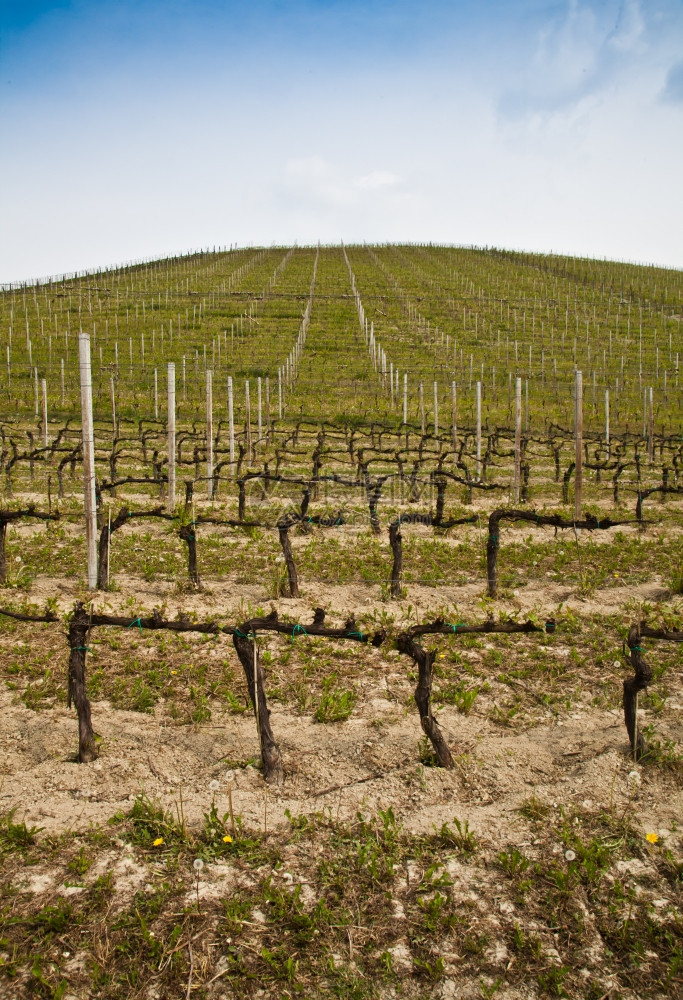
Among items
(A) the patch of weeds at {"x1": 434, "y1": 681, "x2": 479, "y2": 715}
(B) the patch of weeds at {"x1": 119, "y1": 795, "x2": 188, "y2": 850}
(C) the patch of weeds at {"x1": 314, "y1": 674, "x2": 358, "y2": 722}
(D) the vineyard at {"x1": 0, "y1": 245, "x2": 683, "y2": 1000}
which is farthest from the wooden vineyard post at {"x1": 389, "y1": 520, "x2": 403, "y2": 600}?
(B) the patch of weeds at {"x1": 119, "y1": 795, "x2": 188, "y2": 850}

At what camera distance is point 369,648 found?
6.87 metres

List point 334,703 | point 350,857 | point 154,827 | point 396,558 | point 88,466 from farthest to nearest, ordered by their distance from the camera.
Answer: point 396,558 → point 88,466 → point 334,703 → point 154,827 → point 350,857

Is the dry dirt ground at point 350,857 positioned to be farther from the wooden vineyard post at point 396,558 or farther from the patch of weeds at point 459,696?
the wooden vineyard post at point 396,558

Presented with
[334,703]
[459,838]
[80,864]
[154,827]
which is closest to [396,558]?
[334,703]

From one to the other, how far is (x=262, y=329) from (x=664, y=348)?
24.0 metres

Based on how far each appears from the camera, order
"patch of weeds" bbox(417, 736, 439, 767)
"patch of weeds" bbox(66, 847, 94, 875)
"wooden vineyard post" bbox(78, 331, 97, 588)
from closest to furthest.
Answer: "patch of weeds" bbox(66, 847, 94, 875) < "patch of weeds" bbox(417, 736, 439, 767) < "wooden vineyard post" bbox(78, 331, 97, 588)

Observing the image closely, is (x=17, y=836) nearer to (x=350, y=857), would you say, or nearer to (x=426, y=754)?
(x=350, y=857)

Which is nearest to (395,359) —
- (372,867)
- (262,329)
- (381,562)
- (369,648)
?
(262,329)

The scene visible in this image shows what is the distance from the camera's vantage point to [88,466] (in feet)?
24.3

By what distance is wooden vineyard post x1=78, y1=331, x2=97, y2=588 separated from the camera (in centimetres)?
744

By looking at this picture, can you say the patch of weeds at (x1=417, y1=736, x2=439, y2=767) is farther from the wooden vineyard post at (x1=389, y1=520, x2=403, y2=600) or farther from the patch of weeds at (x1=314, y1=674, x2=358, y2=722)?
the wooden vineyard post at (x1=389, y1=520, x2=403, y2=600)

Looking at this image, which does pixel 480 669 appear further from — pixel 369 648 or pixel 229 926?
pixel 229 926

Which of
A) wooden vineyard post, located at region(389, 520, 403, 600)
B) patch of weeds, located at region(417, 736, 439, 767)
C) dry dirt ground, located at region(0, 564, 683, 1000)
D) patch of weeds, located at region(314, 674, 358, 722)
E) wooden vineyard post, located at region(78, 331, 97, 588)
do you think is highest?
wooden vineyard post, located at region(78, 331, 97, 588)

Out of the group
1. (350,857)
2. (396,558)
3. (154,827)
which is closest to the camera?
(350,857)
